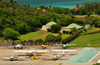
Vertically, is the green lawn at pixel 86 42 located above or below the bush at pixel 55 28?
below

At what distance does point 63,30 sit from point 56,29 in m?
4.63

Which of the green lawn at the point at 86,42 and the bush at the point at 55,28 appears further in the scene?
the bush at the point at 55,28

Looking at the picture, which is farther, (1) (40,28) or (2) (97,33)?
(1) (40,28)

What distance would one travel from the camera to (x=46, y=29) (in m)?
124

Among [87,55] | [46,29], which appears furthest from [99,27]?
[87,55]

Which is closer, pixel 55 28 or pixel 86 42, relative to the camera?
pixel 86 42

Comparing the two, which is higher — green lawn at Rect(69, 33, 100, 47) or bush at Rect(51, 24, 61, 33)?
bush at Rect(51, 24, 61, 33)

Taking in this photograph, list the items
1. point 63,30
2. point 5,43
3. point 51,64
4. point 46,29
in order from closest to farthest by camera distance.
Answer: point 51,64
point 5,43
point 63,30
point 46,29

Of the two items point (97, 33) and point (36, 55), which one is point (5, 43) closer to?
point (36, 55)

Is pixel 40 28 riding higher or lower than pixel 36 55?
higher

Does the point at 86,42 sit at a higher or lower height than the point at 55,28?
lower

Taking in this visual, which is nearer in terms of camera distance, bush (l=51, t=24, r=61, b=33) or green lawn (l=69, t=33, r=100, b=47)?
green lawn (l=69, t=33, r=100, b=47)

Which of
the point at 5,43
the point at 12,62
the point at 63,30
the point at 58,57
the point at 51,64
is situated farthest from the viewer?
the point at 63,30

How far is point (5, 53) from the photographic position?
6178 centimetres
